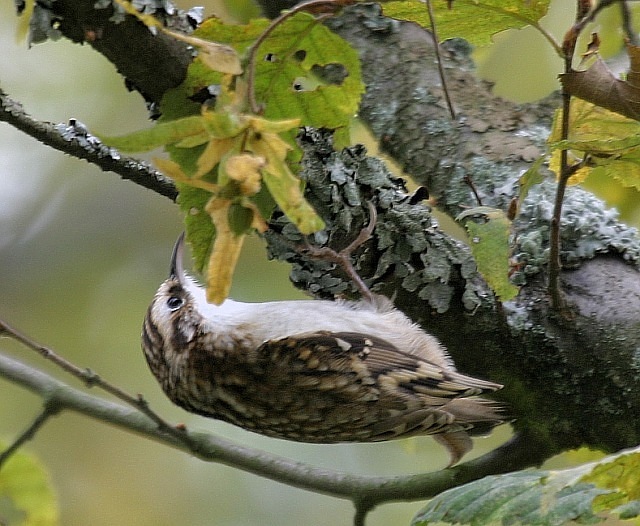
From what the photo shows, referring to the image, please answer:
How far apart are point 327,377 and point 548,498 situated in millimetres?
1014

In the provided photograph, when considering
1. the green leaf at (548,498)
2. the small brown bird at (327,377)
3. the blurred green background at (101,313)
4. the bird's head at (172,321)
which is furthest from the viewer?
the blurred green background at (101,313)

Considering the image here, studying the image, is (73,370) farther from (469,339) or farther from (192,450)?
(469,339)

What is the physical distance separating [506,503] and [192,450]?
1.14m

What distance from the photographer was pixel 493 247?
4.85ft

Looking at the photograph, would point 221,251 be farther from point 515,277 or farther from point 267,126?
point 515,277

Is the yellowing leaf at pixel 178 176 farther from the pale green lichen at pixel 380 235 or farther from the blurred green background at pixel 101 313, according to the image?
the blurred green background at pixel 101 313

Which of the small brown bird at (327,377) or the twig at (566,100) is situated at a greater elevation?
the twig at (566,100)

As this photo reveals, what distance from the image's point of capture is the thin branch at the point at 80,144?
65.3 inches

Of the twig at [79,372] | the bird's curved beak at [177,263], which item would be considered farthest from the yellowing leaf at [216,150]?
the bird's curved beak at [177,263]

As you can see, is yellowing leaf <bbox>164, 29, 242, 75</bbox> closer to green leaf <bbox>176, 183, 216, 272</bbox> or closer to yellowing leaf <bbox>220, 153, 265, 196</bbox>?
yellowing leaf <bbox>220, 153, 265, 196</bbox>

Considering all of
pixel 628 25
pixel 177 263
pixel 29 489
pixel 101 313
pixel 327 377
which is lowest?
pixel 29 489

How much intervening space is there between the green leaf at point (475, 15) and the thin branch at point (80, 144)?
1.89 ft

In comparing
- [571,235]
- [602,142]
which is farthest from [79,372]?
[602,142]

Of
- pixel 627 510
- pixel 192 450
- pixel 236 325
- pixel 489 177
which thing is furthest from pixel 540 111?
pixel 627 510
